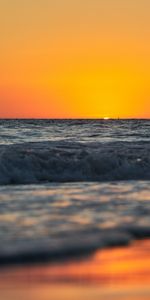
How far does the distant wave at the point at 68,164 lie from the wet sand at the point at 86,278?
6.94 m

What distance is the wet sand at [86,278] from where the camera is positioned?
12.5 feet

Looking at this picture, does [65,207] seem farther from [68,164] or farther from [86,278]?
[68,164]

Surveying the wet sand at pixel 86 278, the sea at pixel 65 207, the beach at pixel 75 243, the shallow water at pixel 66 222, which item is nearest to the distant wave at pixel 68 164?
the sea at pixel 65 207

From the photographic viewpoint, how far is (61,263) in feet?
15.5

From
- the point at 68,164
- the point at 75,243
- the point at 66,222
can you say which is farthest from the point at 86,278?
the point at 68,164

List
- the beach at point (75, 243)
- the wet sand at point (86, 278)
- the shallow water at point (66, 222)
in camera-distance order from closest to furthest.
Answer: the wet sand at point (86, 278)
the beach at point (75, 243)
the shallow water at point (66, 222)

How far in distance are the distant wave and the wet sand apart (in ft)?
22.8

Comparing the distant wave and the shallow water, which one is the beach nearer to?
the shallow water

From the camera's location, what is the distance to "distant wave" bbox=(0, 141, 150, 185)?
41.8 ft

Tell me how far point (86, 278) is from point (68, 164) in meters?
9.57

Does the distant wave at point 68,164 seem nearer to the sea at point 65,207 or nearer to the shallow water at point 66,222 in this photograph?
the sea at point 65,207

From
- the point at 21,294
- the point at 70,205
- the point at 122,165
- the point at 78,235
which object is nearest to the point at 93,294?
the point at 21,294

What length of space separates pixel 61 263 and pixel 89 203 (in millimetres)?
2843

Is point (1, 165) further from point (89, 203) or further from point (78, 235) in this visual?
point (78, 235)
